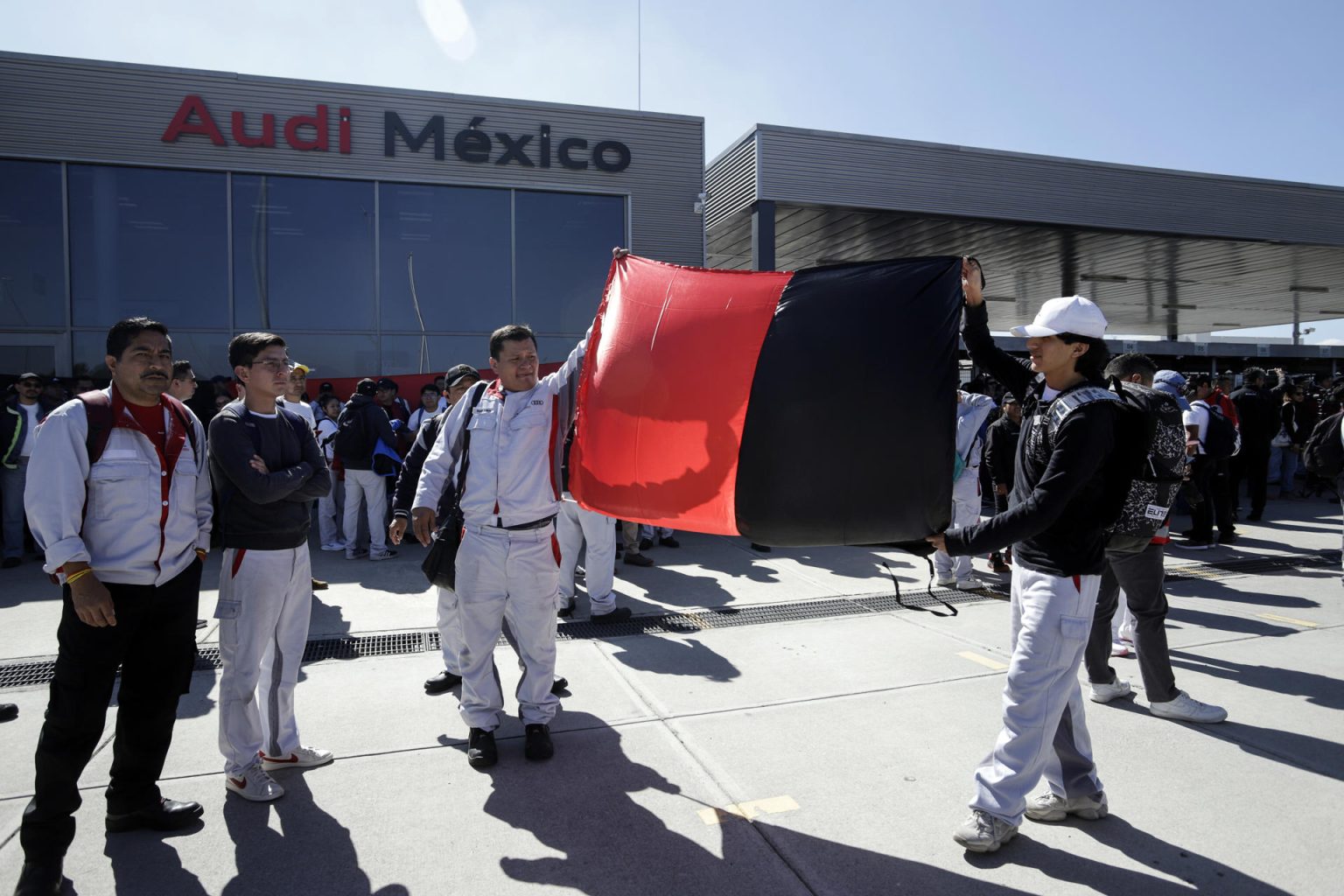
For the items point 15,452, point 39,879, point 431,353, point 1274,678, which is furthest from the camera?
point 431,353

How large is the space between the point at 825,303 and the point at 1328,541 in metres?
9.52

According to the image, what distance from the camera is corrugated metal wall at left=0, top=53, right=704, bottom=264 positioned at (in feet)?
34.0

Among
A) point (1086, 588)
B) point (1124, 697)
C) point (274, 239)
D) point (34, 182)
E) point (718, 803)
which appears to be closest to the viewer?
point (1086, 588)

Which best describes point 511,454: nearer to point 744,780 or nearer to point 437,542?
point 437,542

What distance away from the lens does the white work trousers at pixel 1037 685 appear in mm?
2838

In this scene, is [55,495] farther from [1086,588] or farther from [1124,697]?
[1124,697]

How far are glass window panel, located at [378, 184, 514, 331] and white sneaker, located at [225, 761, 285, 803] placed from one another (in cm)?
902

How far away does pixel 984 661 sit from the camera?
16.2 feet

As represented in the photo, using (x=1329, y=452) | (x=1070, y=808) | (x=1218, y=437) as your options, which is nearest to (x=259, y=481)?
(x=1070, y=808)

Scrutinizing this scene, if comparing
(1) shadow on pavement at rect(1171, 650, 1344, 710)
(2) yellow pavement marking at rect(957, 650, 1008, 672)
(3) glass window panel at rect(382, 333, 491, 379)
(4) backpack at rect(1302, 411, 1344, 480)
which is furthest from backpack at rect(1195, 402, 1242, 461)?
(3) glass window panel at rect(382, 333, 491, 379)

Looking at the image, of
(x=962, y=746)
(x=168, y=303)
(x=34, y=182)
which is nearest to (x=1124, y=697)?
(x=962, y=746)

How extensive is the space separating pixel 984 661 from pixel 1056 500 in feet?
8.39

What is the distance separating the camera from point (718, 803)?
10.6ft

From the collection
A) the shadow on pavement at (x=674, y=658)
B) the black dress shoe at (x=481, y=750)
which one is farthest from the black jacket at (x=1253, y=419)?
the black dress shoe at (x=481, y=750)
